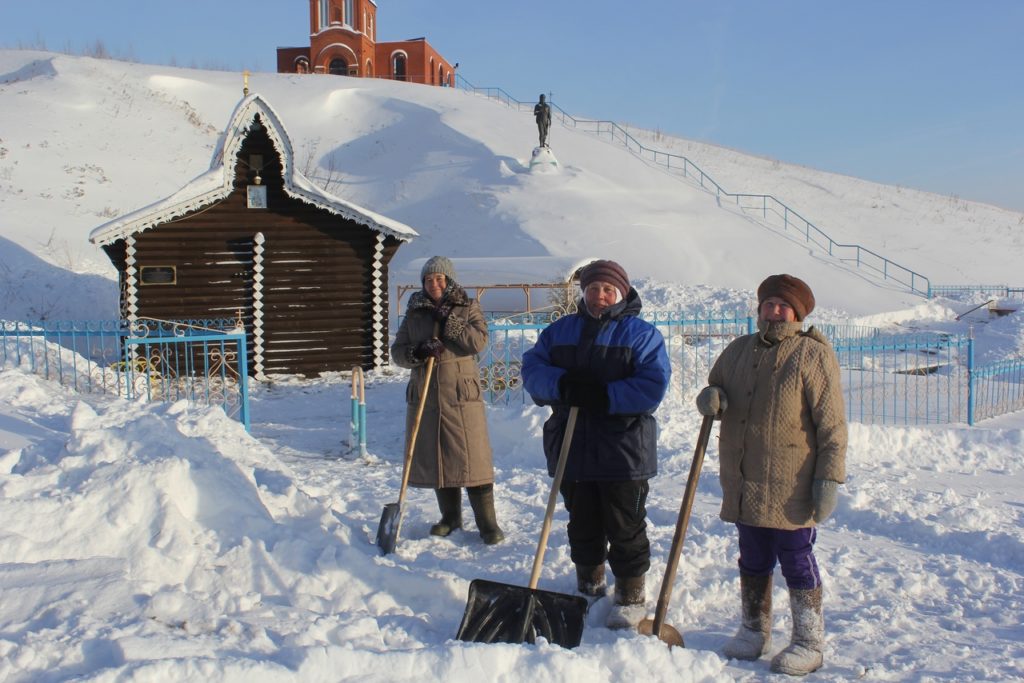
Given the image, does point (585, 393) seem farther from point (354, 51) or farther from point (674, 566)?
point (354, 51)

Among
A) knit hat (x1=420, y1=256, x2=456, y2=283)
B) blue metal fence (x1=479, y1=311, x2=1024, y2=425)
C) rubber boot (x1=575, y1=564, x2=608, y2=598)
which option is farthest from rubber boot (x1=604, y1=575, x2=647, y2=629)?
blue metal fence (x1=479, y1=311, x2=1024, y2=425)

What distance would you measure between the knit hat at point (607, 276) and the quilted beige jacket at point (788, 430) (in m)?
0.71

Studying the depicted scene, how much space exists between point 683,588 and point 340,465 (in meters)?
4.27

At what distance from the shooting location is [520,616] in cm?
338

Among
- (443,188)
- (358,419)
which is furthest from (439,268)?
(443,188)

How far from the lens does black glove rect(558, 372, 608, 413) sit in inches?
141

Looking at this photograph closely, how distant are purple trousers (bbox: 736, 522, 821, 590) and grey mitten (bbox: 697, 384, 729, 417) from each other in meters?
0.49

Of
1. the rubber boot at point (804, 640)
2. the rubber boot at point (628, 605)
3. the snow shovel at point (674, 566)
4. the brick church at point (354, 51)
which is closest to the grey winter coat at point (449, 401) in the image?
the rubber boot at point (628, 605)

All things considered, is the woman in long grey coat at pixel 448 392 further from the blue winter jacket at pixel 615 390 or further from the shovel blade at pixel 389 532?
the blue winter jacket at pixel 615 390

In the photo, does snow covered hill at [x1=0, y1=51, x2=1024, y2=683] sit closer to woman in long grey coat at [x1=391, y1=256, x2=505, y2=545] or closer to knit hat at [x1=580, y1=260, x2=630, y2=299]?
woman in long grey coat at [x1=391, y1=256, x2=505, y2=545]

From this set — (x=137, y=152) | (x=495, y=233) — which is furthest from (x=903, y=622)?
(x=137, y=152)

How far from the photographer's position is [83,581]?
10.3 ft

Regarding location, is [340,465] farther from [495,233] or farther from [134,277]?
[495,233]

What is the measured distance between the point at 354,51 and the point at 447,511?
44.6m
